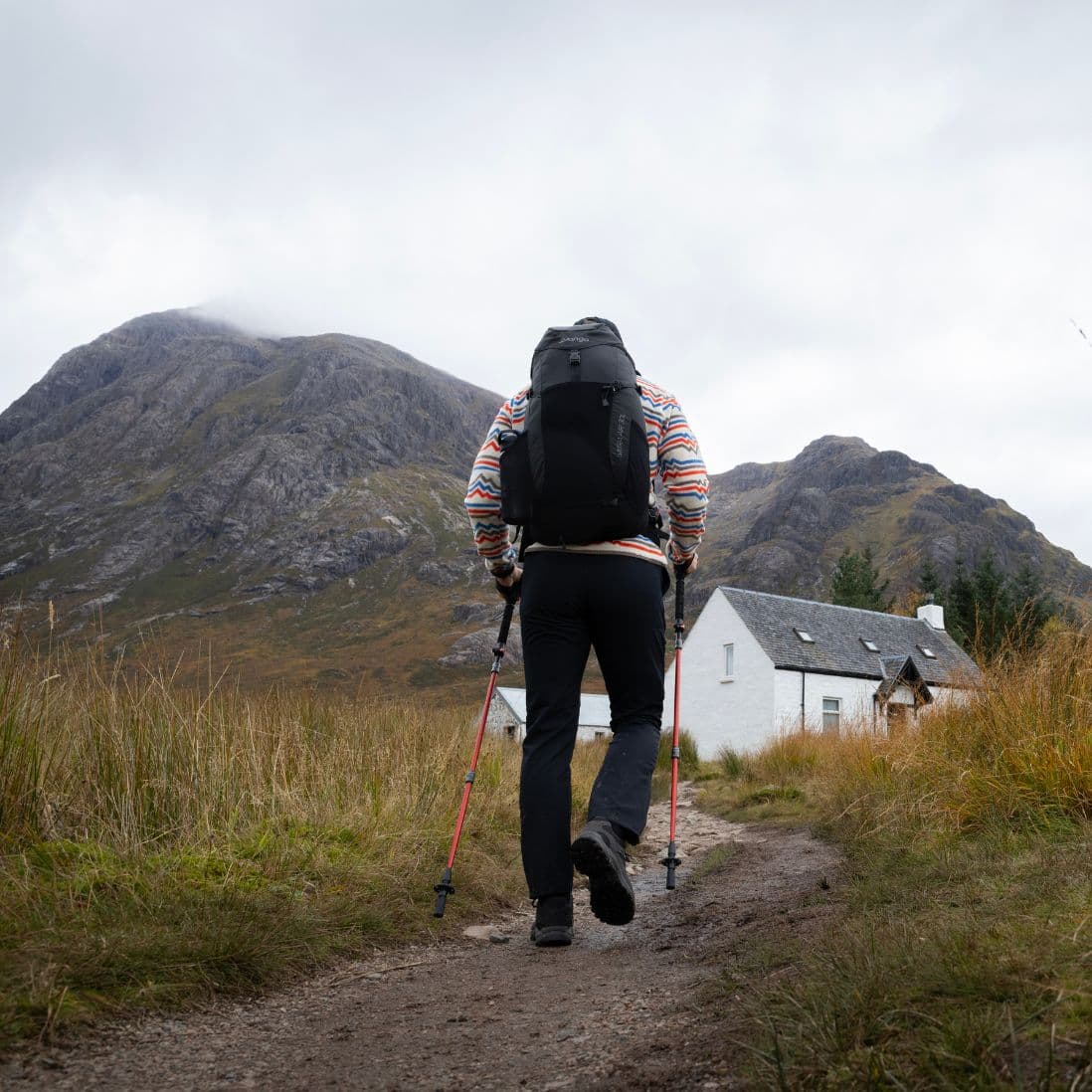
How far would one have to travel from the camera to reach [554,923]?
10.9ft

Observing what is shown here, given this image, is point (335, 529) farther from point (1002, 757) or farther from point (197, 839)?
point (1002, 757)

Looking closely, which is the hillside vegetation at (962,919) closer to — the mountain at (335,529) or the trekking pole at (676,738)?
the trekking pole at (676,738)

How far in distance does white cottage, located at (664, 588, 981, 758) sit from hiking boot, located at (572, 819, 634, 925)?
89.7ft

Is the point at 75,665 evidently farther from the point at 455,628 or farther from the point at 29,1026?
the point at 455,628

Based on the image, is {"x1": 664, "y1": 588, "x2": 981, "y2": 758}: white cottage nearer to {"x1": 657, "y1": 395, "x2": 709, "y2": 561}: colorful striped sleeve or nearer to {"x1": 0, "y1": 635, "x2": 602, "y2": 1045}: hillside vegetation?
{"x1": 0, "y1": 635, "x2": 602, "y2": 1045}: hillside vegetation

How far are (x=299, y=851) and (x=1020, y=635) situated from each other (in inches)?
172

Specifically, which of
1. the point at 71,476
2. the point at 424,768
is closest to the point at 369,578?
the point at 71,476

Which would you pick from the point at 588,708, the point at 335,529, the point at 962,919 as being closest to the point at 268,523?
the point at 335,529

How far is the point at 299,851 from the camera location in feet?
12.3

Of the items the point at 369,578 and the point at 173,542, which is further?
the point at 173,542

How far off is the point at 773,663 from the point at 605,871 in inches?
1140

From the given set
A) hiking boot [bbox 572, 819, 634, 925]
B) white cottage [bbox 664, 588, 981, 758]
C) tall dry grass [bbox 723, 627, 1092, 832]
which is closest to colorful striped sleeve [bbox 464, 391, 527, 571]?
hiking boot [bbox 572, 819, 634, 925]

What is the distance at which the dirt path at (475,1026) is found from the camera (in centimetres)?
191

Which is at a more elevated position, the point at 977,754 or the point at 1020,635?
the point at 1020,635
